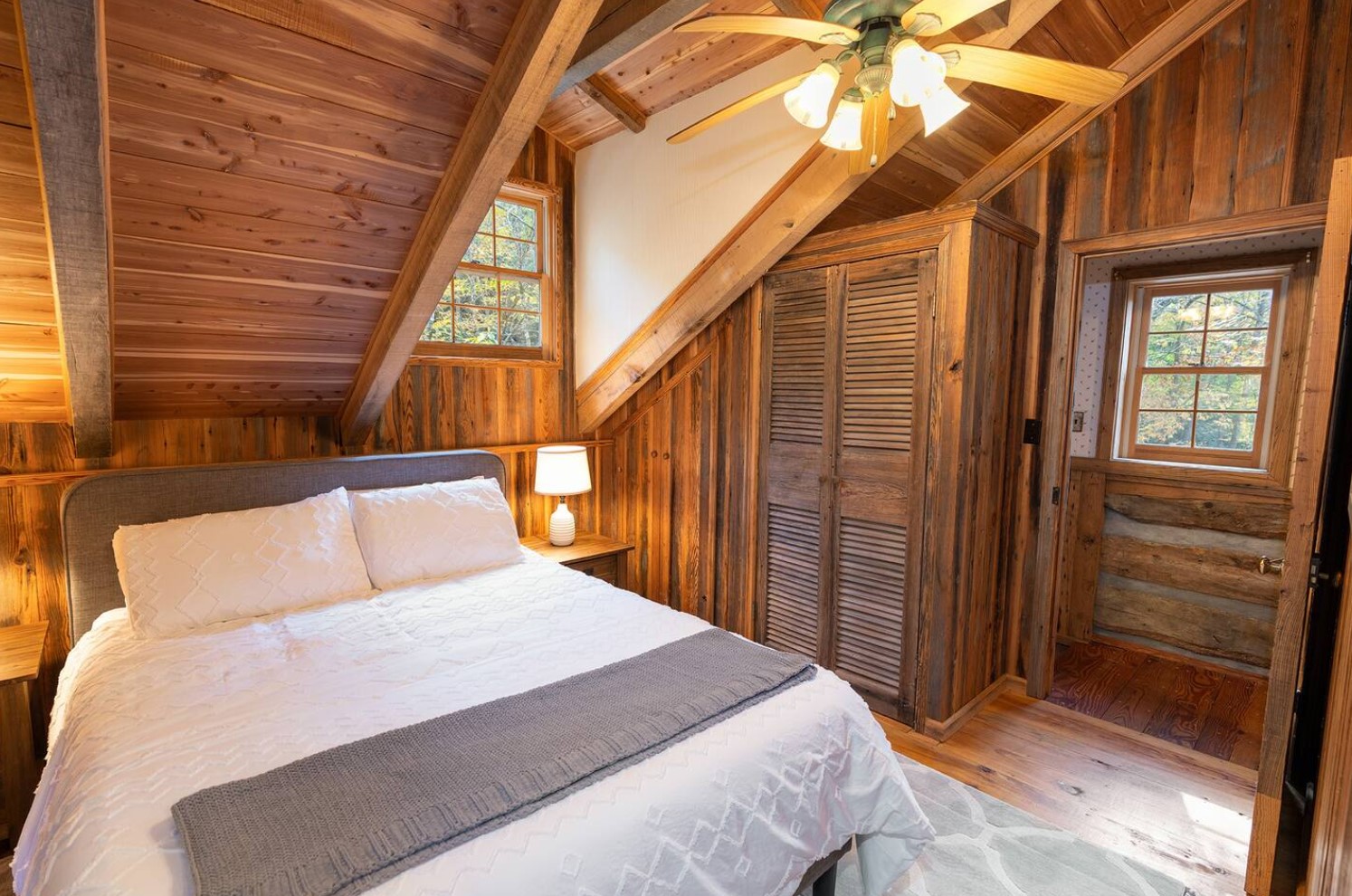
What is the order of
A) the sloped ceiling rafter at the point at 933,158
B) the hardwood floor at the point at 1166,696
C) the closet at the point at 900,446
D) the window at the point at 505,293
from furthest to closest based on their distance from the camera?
the window at the point at 505,293, the hardwood floor at the point at 1166,696, the closet at the point at 900,446, the sloped ceiling rafter at the point at 933,158

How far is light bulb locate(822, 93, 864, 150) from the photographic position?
1.70 metres

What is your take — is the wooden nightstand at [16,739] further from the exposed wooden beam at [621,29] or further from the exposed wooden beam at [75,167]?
the exposed wooden beam at [621,29]

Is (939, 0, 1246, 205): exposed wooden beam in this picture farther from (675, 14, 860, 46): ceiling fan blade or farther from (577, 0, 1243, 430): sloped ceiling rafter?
(675, 14, 860, 46): ceiling fan blade

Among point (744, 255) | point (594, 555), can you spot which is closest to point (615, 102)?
point (744, 255)

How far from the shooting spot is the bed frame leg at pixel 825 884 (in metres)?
1.64

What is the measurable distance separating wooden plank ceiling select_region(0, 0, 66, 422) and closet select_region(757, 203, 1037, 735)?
2.51 meters

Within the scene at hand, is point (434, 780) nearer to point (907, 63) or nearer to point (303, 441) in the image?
point (907, 63)

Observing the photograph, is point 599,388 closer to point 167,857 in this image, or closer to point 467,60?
point 467,60

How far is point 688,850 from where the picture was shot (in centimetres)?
122

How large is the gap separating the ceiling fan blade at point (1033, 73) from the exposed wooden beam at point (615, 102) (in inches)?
70.3

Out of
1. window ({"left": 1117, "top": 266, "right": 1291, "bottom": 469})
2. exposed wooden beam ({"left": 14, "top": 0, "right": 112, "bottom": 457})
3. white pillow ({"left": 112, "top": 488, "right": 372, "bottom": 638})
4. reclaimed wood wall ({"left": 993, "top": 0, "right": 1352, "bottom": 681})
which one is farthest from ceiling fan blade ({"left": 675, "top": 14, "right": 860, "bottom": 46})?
window ({"left": 1117, "top": 266, "right": 1291, "bottom": 469})

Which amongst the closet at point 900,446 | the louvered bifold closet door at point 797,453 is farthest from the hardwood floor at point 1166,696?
the louvered bifold closet door at point 797,453

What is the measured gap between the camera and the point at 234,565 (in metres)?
2.18

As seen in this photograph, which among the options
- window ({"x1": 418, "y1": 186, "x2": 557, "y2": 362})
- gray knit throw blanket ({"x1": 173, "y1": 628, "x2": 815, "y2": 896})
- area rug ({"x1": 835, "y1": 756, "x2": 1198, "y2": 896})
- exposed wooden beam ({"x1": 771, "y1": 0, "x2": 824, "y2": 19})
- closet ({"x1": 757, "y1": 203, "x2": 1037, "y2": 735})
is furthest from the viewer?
window ({"x1": 418, "y1": 186, "x2": 557, "y2": 362})
